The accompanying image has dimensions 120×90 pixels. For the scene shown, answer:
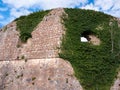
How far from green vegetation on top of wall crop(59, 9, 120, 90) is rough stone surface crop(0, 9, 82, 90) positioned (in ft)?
1.67

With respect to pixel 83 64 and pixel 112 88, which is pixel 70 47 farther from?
pixel 112 88

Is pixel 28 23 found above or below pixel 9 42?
above

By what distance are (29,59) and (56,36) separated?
2.43 m

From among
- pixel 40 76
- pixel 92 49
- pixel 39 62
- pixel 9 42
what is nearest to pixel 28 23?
pixel 9 42

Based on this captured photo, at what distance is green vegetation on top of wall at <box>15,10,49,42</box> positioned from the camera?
19.2m

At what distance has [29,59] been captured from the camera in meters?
18.6

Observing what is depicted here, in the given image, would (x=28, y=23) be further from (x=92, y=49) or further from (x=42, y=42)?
(x=92, y=49)

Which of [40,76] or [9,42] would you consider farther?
[9,42]

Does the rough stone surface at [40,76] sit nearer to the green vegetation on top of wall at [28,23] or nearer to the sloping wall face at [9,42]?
the sloping wall face at [9,42]

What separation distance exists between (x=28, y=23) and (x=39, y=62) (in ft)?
10.8

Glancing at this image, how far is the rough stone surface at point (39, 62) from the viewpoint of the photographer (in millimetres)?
16891

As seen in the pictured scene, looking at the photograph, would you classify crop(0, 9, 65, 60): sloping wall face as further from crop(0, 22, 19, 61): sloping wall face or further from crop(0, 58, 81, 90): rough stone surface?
crop(0, 58, 81, 90): rough stone surface

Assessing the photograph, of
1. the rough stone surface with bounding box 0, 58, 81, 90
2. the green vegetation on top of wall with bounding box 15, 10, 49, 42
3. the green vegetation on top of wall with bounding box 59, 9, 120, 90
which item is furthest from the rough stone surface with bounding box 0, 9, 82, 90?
the green vegetation on top of wall with bounding box 59, 9, 120, 90

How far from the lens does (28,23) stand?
19.7 metres
